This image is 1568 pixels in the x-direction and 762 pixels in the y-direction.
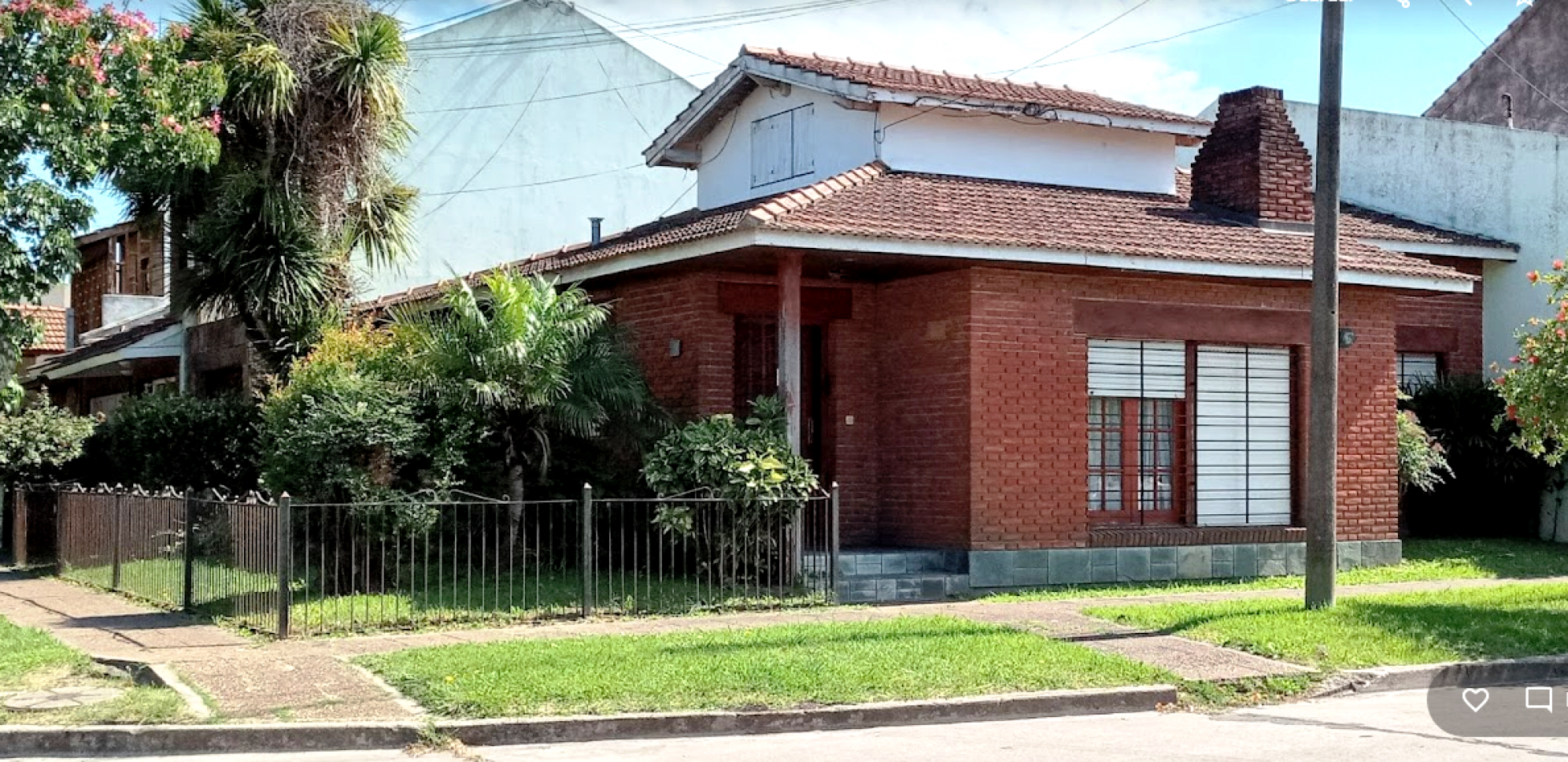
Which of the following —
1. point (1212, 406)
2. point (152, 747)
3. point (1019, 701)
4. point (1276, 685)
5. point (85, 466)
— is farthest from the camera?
point (85, 466)

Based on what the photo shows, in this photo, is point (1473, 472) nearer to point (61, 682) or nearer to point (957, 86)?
point (957, 86)

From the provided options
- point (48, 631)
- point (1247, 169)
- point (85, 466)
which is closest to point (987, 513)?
point (1247, 169)

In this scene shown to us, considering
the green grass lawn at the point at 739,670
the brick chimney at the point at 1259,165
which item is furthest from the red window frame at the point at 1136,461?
the green grass lawn at the point at 739,670

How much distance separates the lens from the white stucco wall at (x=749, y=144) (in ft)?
60.7

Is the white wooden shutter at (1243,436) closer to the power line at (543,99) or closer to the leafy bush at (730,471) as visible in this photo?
the leafy bush at (730,471)

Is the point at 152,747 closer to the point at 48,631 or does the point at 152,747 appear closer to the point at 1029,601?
the point at 48,631

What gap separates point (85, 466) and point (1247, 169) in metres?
15.7

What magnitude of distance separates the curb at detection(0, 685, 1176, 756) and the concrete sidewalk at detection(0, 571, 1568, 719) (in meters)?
0.26

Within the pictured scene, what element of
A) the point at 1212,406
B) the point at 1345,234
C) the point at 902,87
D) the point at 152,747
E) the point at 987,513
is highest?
the point at 902,87

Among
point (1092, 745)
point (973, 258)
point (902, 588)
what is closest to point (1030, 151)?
point (973, 258)

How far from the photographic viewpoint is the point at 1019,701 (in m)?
10.3

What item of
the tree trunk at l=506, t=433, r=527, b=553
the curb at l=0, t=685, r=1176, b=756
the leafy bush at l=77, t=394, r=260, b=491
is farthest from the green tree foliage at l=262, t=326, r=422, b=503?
the curb at l=0, t=685, r=1176, b=756

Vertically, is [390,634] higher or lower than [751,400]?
lower

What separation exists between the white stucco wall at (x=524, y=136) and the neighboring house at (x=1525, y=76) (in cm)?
1579
